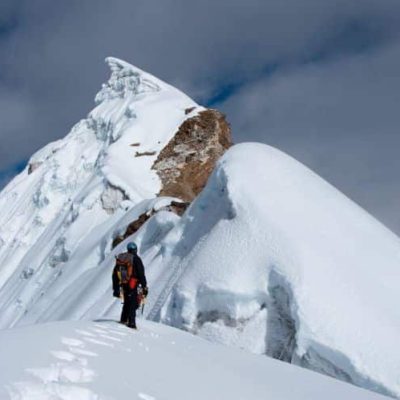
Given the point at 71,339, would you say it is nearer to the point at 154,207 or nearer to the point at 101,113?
the point at 154,207

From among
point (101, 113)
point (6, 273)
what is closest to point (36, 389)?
point (6, 273)

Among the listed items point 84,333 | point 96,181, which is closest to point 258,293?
point 84,333

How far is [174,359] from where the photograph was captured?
364 inches

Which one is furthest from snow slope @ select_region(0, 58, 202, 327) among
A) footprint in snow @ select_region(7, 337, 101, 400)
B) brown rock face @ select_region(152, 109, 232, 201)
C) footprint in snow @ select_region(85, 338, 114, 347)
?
footprint in snow @ select_region(7, 337, 101, 400)

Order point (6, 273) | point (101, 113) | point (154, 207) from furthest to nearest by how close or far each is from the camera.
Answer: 1. point (101, 113)
2. point (6, 273)
3. point (154, 207)

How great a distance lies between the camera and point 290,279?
45.0 ft

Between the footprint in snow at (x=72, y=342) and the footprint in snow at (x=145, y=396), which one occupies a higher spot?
the footprint in snow at (x=72, y=342)

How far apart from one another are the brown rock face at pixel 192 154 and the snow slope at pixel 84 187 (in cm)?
80

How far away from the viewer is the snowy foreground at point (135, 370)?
21.8 ft

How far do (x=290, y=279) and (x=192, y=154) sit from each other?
→ 31877mm

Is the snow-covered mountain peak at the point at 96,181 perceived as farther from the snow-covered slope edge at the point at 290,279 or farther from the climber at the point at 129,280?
the climber at the point at 129,280

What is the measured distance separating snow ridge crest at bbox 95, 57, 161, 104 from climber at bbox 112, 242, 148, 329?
43926mm

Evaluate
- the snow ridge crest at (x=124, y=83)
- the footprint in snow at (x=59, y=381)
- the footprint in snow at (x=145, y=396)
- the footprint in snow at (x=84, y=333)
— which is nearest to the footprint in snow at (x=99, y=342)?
the footprint in snow at (x=84, y=333)

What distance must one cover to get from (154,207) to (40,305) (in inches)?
260
